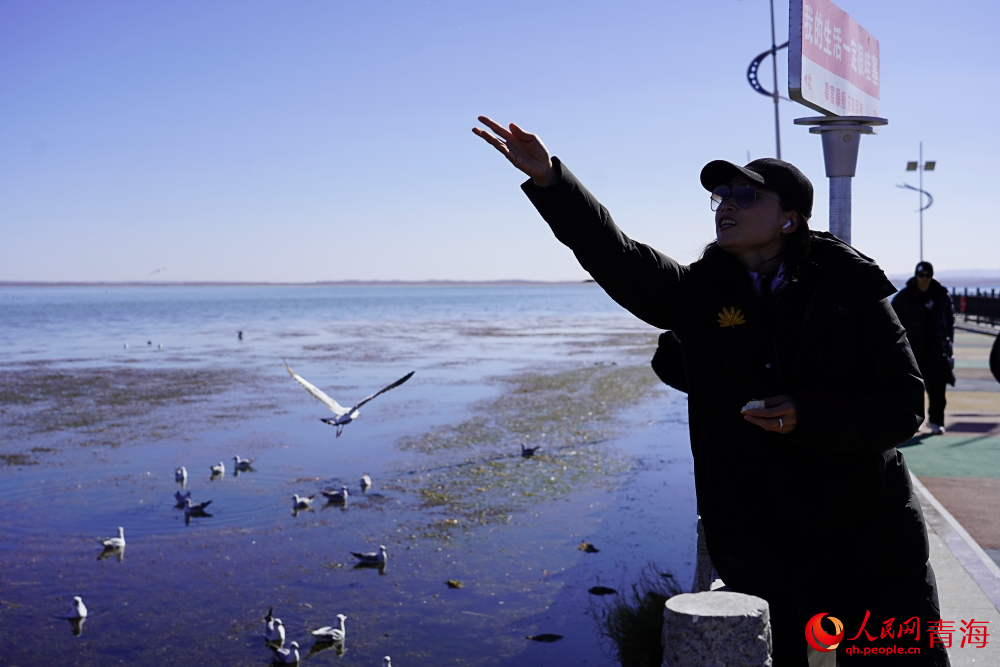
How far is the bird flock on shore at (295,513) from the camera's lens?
22.2 ft

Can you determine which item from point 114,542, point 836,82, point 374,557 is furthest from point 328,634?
point 836,82

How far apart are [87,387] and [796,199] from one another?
23.2 m

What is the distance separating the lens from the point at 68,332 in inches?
1940

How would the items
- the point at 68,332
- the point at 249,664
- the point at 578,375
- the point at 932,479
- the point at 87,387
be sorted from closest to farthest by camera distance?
the point at 249,664
the point at 932,479
the point at 87,387
the point at 578,375
the point at 68,332

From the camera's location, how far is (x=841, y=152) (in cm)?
579

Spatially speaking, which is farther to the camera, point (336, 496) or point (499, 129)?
point (336, 496)

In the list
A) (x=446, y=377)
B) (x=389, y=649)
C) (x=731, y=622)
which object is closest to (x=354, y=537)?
(x=389, y=649)

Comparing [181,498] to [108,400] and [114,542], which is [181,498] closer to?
[114,542]

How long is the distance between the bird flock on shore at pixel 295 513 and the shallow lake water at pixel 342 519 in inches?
3.3

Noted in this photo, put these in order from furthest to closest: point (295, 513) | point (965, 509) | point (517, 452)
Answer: point (517, 452) < point (295, 513) < point (965, 509)

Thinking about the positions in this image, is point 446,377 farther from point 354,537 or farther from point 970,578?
point 970,578

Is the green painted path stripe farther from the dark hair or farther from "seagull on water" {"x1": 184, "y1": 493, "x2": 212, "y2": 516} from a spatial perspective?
"seagull on water" {"x1": 184, "y1": 493, "x2": 212, "y2": 516}

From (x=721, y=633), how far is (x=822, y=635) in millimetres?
309

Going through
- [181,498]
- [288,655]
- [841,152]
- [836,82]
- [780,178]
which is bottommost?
[288,655]
